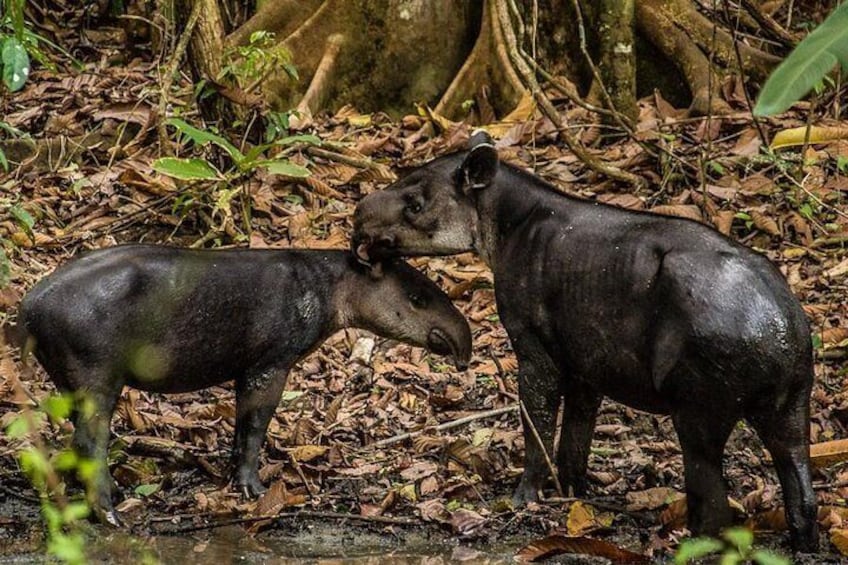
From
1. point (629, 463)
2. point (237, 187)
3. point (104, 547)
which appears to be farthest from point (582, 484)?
point (237, 187)

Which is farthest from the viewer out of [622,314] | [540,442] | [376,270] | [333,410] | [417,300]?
[333,410]

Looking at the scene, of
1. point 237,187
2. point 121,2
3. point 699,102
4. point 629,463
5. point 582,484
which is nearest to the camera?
point 582,484

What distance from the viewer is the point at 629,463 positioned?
7.78 meters

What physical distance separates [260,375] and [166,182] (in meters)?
4.01

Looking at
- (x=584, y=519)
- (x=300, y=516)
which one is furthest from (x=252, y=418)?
(x=584, y=519)

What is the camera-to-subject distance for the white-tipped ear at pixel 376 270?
789 centimetres

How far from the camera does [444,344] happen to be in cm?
809

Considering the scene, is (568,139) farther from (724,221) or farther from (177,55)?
(177,55)

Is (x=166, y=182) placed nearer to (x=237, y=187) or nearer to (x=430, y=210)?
(x=237, y=187)

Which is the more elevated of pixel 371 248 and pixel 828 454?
pixel 371 248

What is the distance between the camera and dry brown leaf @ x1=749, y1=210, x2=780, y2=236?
1017 centimetres

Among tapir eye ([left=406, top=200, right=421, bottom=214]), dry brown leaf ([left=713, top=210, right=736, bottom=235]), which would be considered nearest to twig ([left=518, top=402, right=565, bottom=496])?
tapir eye ([left=406, top=200, right=421, bottom=214])

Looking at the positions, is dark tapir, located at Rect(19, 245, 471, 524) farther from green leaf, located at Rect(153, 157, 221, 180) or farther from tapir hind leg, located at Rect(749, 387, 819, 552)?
tapir hind leg, located at Rect(749, 387, 819, 552)

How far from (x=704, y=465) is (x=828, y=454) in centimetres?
138
